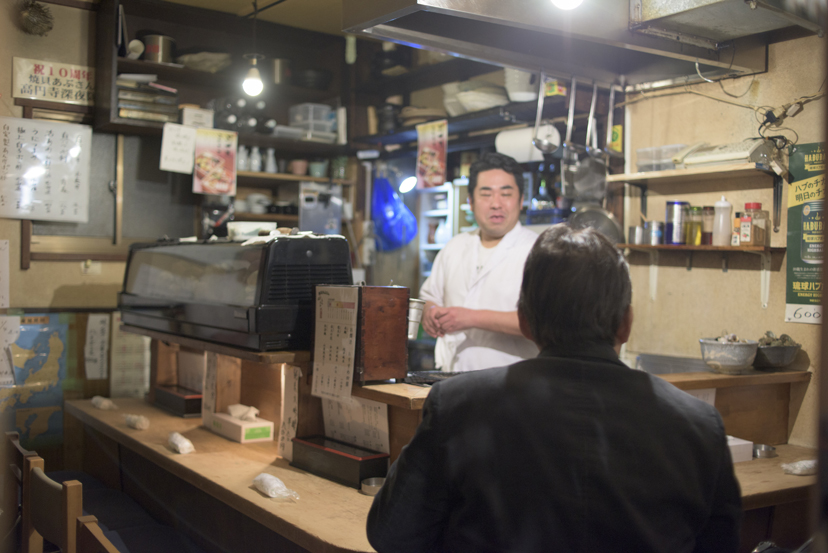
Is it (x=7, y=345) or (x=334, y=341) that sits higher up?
(x=334, y=341)

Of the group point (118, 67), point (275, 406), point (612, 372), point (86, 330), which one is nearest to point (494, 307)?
point (275, 406)

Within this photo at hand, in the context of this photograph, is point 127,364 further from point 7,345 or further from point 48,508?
point 48,508

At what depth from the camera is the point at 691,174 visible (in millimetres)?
3189

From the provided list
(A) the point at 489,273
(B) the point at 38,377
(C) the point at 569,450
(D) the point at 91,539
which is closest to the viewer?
(C) the point at 569,450

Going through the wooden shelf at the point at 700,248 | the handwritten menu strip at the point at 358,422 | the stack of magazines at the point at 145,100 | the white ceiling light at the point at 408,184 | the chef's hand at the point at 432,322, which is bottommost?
the handwritten menu strip at the point at 358,422

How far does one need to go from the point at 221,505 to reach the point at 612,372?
68.5 inches

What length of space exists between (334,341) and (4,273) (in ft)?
8.85

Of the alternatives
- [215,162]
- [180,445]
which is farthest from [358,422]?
[215,162]

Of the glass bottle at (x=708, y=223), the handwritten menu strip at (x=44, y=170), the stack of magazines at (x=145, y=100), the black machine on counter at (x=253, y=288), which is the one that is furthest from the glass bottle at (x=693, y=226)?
the handwritten menu strip at (x=44, y=170)

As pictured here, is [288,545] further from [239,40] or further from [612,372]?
[239,40]

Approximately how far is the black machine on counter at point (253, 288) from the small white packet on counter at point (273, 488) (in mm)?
449

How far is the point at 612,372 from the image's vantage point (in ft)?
3.60

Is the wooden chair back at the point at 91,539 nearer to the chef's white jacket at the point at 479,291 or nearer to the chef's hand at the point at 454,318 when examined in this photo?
the chef's hand at the point at 454,318

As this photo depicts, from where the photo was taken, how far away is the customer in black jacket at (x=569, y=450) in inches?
41.7
